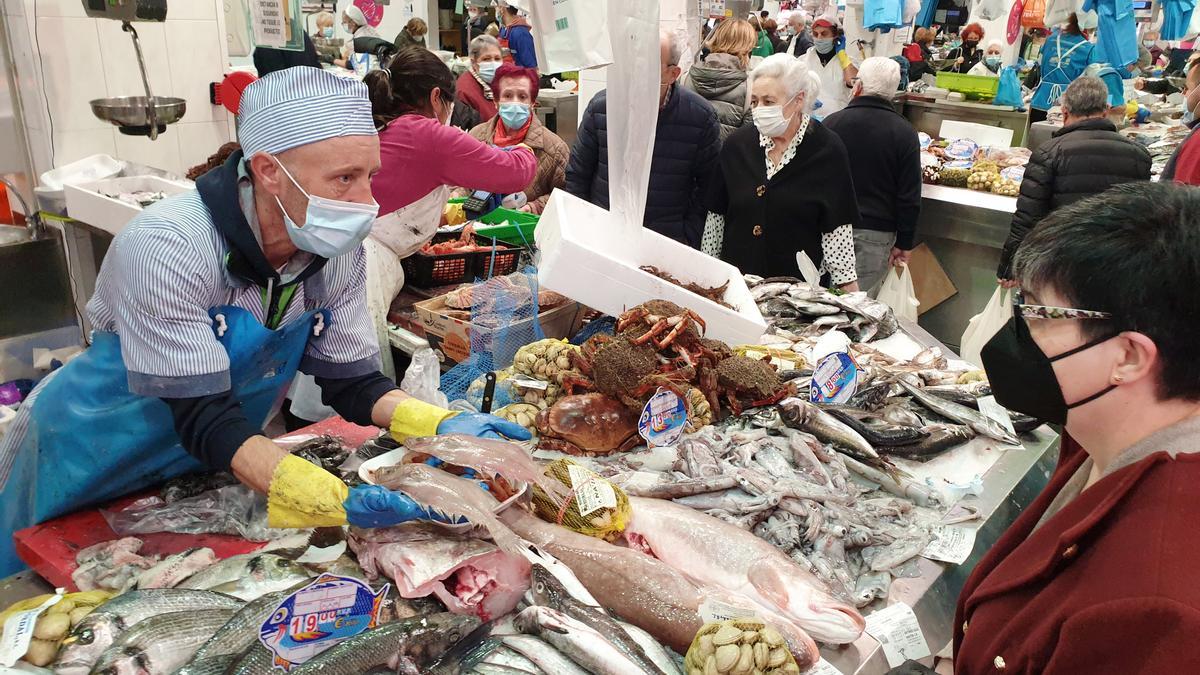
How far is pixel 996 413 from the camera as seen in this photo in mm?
3137

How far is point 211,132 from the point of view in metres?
6.73

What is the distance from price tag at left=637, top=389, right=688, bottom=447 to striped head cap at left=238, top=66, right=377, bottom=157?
4.30 ft

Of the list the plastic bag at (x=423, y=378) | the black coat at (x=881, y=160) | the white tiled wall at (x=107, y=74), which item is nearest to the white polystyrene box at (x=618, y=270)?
the plastic bag at (x=423, y=378)

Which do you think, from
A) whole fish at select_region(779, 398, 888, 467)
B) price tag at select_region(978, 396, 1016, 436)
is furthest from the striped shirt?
price tag at select_region(978, 396, 1016, 436)

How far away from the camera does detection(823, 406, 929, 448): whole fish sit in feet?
9.37

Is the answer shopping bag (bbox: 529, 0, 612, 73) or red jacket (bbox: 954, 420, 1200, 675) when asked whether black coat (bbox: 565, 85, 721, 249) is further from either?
red jacket (bbox: 954, 420, 1200, 675)

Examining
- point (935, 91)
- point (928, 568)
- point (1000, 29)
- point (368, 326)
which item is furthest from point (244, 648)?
point (1000, 29)

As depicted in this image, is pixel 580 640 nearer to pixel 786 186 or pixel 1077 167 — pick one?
pixel 786 186

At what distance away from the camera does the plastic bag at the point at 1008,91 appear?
9648 mm

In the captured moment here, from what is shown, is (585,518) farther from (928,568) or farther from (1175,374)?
(1175,374)

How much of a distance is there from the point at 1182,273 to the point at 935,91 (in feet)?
34.6

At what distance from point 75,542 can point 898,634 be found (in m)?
→ 2.18

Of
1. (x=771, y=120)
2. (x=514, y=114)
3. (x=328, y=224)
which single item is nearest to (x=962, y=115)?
(x=771, y=120)

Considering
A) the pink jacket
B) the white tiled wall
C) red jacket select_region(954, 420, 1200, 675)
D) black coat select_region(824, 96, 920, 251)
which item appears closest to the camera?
red jacket select_region(954, 420, 1200, 675)
